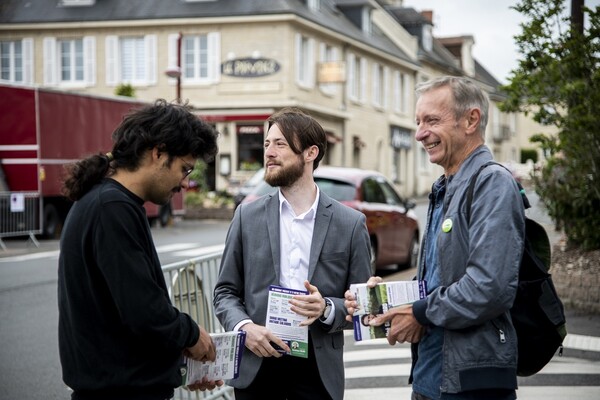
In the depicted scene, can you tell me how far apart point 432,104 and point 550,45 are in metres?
8.62

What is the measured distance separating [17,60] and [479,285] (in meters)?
40.4

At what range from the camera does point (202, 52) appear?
38469 mm

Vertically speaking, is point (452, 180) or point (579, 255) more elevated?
point (452, 180)

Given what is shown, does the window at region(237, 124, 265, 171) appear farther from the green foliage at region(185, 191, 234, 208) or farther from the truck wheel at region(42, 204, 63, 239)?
the truck wheel at region(42, 204, 63, 239)

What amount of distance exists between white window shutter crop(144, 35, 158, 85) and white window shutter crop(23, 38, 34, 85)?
552cm

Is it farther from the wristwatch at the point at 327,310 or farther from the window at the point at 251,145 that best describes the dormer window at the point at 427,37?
the wristwatch at the point at 327,310

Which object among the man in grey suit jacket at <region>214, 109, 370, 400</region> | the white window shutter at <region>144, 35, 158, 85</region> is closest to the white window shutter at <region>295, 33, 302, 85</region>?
the white window shutter at <region>144, 35, 158, 85</region>

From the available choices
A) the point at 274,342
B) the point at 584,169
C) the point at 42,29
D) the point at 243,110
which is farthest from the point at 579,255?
the point at 42,29

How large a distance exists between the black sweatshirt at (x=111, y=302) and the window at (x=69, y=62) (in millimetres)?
37953

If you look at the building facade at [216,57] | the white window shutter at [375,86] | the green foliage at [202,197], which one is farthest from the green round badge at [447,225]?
the white window shutter at [375,86]

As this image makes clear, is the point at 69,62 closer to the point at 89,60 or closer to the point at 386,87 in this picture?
the point at 89,60

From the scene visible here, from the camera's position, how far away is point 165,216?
2645cm

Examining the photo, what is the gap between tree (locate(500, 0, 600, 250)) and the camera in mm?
10953

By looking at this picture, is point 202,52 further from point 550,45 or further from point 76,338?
point 76,338
